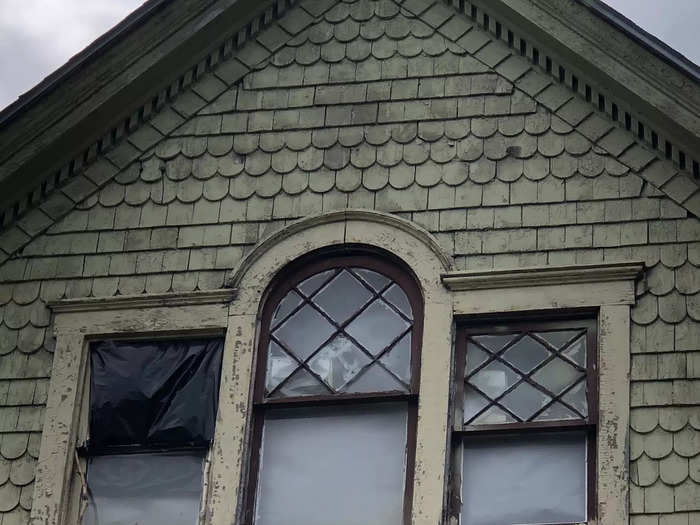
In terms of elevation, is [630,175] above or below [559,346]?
above

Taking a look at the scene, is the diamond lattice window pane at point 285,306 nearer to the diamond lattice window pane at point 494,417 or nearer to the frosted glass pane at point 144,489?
the frosted glass pane at point 144,489

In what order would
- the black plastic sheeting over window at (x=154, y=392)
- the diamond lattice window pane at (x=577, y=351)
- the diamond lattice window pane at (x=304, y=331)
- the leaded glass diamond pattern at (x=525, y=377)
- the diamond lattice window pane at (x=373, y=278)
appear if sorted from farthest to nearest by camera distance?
the diamond lattice window pane at (x=373, y=278), the diamond lattice window pane at (x=304, y=331), the black plastic sheeting over window at (x=154, y=392), the diamond lattice window pane at (x=577, y=351), the leaded glass diamond pattern at (x=525, y=377)

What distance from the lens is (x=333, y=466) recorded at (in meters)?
12.6

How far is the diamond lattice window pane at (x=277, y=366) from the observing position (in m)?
13.0

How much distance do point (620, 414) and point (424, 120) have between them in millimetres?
2735

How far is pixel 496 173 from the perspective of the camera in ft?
43.7

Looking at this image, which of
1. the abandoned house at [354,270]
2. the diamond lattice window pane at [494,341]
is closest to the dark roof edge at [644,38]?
the abandoned house at [354,270]

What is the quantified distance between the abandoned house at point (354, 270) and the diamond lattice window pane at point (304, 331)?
2cm

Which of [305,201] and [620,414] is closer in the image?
[620,414]

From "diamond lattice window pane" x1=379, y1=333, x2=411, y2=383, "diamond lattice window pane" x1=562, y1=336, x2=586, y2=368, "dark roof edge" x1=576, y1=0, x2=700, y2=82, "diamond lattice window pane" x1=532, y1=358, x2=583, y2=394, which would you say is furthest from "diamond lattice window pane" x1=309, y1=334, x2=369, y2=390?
"dark roof edge" x1=576, y1=0, x2=700, y2=82

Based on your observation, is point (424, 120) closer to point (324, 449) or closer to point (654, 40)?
point (654, 40)

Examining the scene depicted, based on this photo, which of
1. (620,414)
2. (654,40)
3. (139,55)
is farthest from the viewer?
(139,55)

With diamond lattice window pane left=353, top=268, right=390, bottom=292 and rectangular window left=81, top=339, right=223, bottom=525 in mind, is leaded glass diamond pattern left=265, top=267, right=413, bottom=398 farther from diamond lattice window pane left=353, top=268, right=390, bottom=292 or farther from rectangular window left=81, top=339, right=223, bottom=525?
rectangular window left=81, top=339, right=223, bottom=525

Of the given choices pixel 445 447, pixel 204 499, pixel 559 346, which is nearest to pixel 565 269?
pixel 559 346
